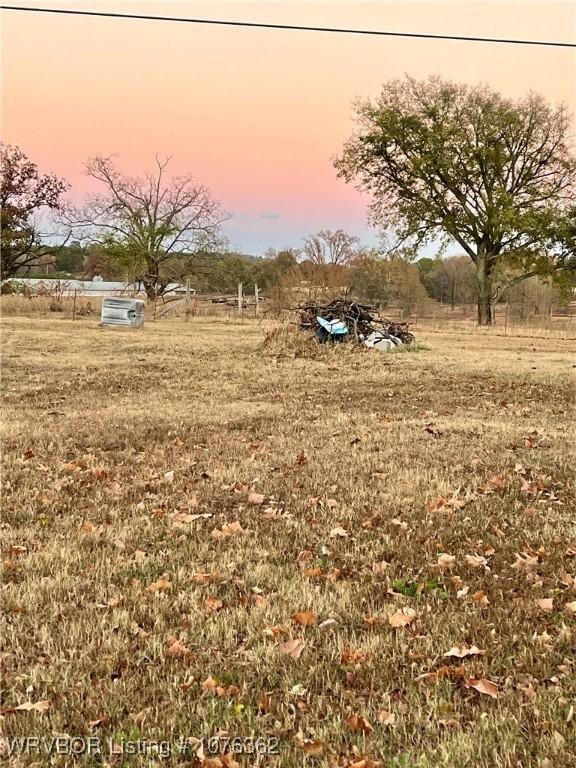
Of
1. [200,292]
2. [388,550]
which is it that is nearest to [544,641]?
[388,550]

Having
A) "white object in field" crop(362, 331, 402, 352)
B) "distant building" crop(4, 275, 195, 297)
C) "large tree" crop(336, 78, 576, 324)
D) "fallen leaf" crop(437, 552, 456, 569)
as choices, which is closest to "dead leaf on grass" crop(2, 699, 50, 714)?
"fallen leaf" crop(437, 552, 456, 569)

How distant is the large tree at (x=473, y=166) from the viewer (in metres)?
28.8

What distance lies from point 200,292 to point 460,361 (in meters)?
29.7

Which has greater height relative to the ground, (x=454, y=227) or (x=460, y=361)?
(x=454, y=227)

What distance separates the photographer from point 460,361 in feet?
45.8

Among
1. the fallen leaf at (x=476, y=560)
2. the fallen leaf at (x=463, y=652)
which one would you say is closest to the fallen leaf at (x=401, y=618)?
the fallen leaf at (x=463, y=652)

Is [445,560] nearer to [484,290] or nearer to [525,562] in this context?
[525,562]

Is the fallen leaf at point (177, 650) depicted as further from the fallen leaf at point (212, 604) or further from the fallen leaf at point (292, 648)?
the fallen leaf at point (292, 648)

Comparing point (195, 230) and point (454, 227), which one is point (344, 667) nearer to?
point (454, 227)

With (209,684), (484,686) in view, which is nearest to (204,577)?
(209,684)

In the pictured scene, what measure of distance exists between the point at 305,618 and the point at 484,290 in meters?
30.2

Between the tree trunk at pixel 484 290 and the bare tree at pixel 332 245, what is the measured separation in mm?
21142

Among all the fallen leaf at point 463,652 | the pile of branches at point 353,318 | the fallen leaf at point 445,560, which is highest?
the pile of branches at point 353,318

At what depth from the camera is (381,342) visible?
1608 centimetres
